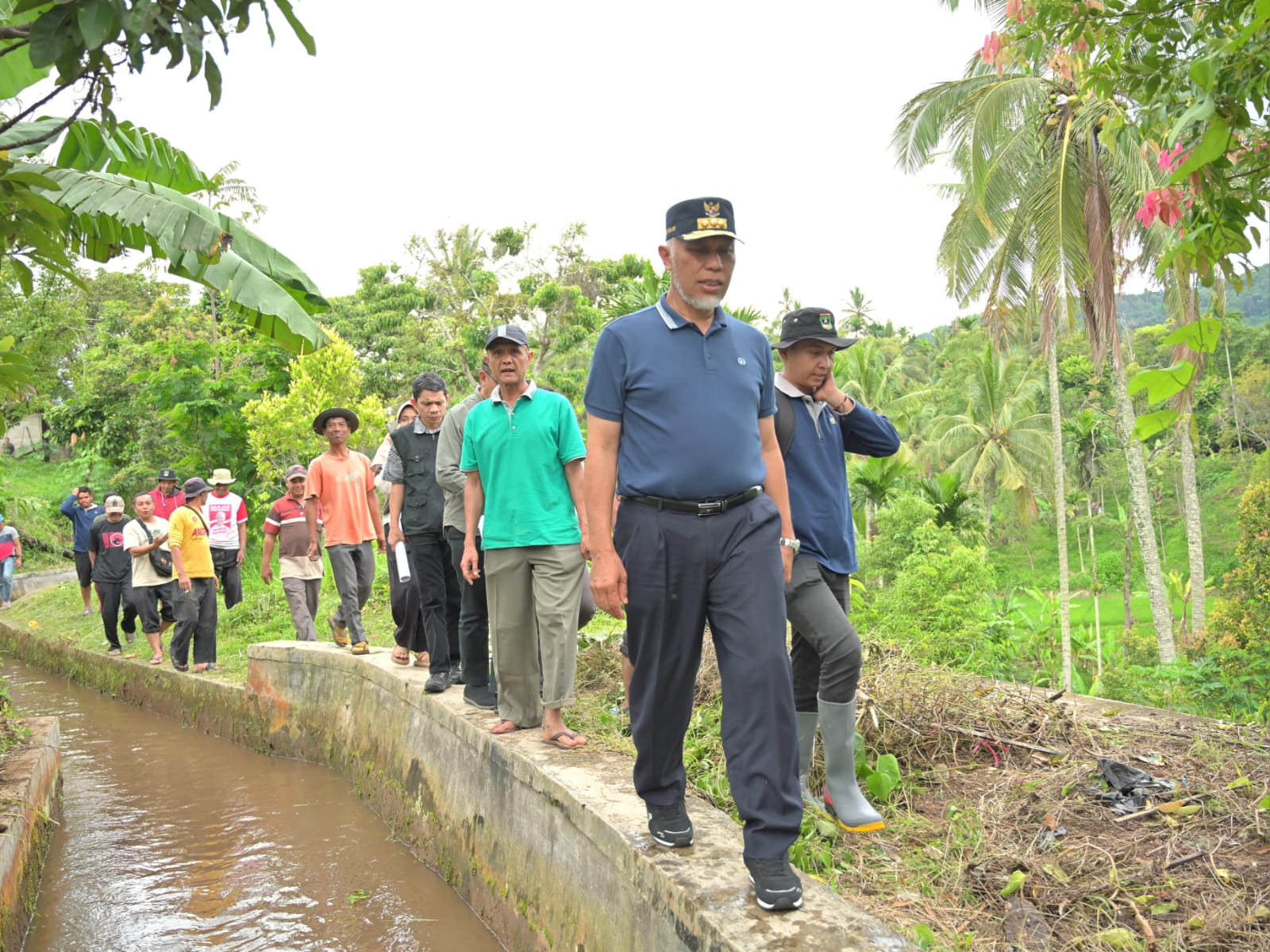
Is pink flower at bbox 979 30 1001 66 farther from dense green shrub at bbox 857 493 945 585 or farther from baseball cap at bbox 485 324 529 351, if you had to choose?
dense green shrub at bbox 857 493 945 585

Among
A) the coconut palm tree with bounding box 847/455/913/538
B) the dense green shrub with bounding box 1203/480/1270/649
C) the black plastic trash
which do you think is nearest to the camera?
the black plastic trash

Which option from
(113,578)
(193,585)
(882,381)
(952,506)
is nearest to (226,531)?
(193,585)

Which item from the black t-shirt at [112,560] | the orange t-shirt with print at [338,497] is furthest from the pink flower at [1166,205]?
the black t-shirt at [112,560]

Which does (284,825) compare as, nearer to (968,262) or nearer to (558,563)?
(558,563)

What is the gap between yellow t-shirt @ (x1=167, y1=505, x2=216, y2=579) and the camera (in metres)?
10.9

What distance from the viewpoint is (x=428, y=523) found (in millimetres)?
7145

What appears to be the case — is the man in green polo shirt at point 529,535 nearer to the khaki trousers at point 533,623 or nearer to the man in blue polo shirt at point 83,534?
the khaki trousers at point 533,623

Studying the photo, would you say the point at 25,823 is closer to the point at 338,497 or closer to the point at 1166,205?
the point at 338,497

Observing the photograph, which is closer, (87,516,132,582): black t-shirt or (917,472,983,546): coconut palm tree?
(87,516,132,582): black t-shirt

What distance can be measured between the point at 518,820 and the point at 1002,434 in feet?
134

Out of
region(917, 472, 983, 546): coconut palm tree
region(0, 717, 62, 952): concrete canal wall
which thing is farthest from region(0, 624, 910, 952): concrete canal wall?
region(917, 472, 983, 546): coconut palm tree

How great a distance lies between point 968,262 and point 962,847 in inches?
697

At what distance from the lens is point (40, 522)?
29500mm

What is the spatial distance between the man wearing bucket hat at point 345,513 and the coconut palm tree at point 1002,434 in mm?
35660
